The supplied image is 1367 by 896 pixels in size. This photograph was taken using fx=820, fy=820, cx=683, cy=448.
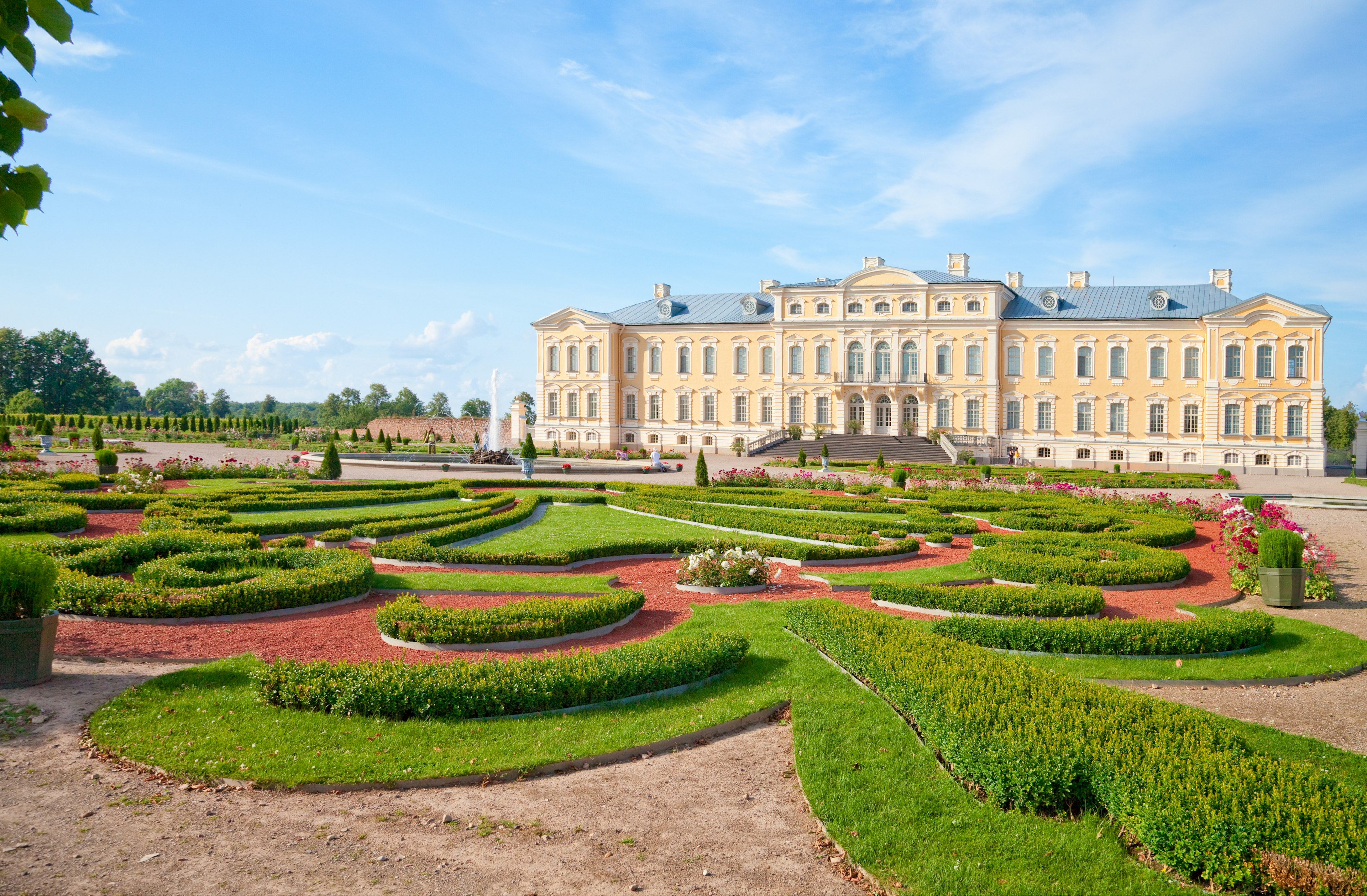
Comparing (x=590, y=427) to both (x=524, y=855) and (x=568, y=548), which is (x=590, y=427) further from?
(x=524, y=855)

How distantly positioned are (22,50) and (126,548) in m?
9.08

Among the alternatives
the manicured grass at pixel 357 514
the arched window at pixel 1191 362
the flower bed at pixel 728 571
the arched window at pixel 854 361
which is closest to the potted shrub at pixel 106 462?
the manicured grass at pixel 357 514

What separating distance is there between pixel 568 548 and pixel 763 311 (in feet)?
125

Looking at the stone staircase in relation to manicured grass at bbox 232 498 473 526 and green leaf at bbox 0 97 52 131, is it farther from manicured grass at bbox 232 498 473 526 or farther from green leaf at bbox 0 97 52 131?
green leaf at bbox 0 97 52 131

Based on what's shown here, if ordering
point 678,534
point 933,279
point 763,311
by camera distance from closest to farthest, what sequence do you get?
1. point 678,534
2. point 933,279
3. point 763,311

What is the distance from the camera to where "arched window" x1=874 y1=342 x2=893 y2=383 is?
44688 mm

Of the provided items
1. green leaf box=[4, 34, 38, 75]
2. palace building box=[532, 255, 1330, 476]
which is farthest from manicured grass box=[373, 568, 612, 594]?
palace building box=[532, 255, 1330, 476]

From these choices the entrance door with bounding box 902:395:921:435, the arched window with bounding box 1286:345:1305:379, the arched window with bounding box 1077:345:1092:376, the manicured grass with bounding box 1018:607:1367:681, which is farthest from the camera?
the entrance door with bounding box 902:395:921:435

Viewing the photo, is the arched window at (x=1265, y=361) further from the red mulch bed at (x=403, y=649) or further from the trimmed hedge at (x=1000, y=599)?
the trimmed hedge at (x=1000, y=599)

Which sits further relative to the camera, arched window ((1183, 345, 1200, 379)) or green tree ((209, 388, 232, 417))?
green tree ((209, 388, 232, 417))

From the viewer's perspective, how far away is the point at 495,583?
9.91 meters

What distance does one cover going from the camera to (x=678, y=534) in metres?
13.8

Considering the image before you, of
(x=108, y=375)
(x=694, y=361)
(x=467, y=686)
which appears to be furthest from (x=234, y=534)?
(x=108, y=375)

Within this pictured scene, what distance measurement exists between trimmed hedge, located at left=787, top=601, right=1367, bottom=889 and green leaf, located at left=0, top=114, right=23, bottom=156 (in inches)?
210
